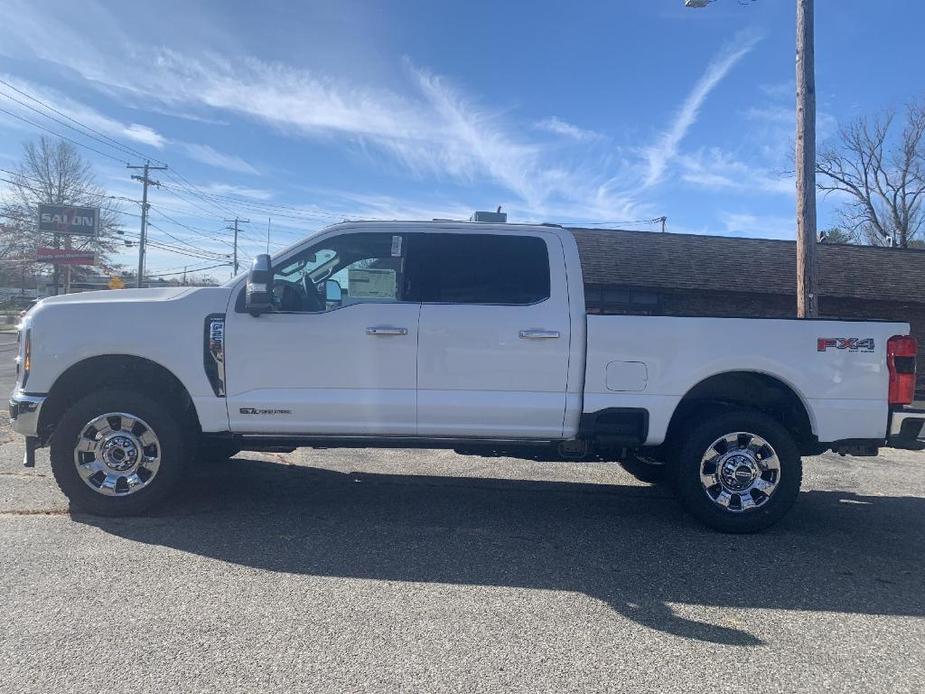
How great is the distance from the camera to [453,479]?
6242 mm

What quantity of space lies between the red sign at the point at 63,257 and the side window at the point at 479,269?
54.7 meters

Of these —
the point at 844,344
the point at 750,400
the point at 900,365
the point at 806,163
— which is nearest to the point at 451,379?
the point at 750,400

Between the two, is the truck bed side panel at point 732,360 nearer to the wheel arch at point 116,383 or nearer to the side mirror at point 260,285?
the side mirror at point 260,285

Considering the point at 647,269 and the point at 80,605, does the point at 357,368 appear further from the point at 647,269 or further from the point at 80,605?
the point at 647,269

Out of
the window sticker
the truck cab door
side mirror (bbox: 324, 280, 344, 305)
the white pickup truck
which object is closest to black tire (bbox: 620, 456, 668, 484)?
the white pickup truck

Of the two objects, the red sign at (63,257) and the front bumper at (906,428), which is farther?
the red sign at (63,257)

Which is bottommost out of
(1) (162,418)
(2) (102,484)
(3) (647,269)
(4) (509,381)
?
(2) (102,484)

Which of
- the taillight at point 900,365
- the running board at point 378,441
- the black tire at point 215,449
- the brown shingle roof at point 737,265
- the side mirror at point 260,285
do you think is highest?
the brown shingle roof at point 737,265

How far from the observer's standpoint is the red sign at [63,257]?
2021 inches

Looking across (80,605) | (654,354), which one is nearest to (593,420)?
(654,354)

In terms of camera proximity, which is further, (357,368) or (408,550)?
(357,368)

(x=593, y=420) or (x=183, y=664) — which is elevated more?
(x=593, y=420)

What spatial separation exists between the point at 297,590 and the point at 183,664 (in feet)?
2.69

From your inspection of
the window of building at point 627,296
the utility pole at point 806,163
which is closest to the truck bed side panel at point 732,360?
the utility pole at point 806,163
